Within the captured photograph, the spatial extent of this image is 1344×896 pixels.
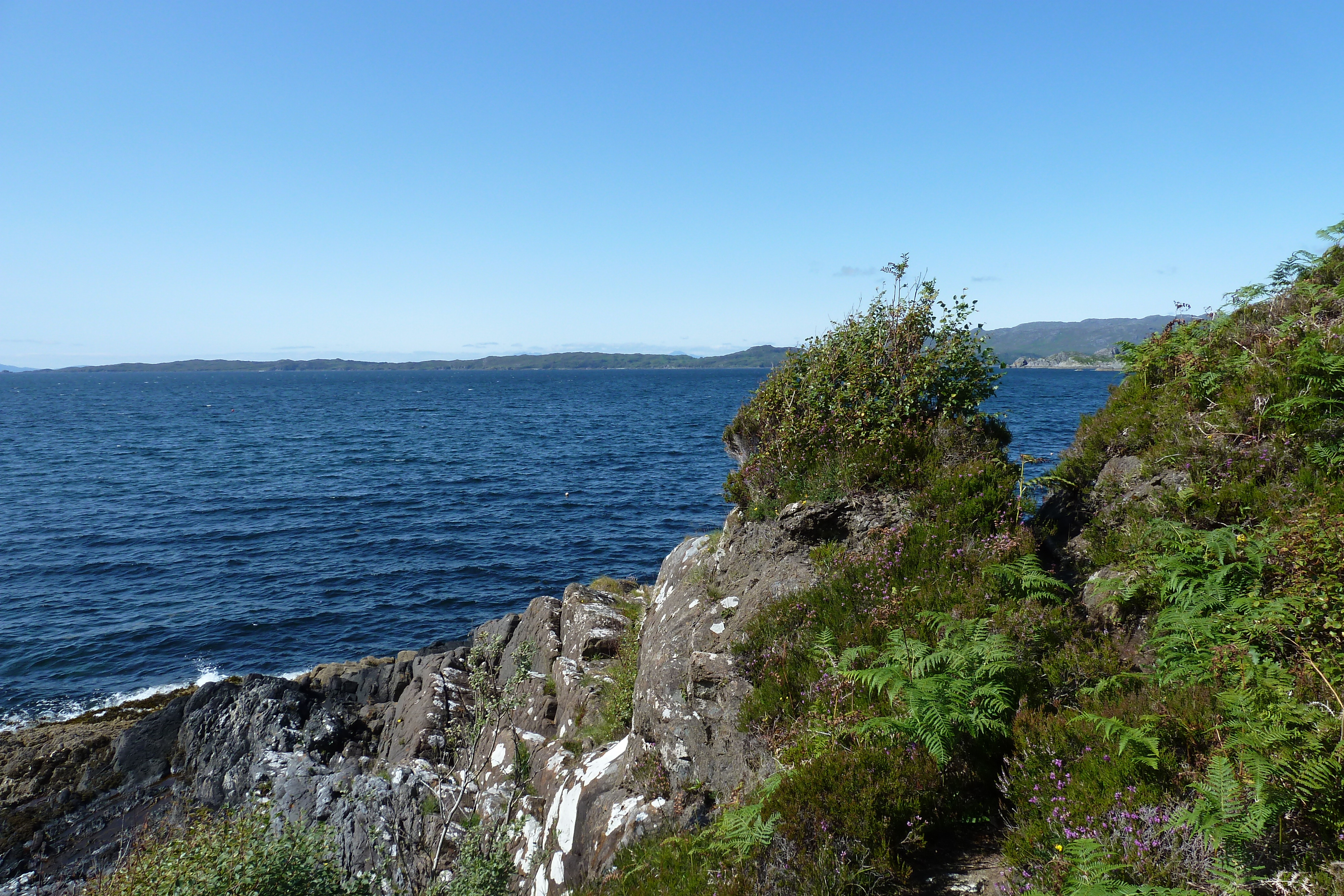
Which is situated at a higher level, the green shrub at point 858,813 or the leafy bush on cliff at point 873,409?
the leafy bush on cliff at point 873,409

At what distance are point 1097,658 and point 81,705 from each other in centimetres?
2827

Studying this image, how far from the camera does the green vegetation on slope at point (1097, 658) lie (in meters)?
4.74

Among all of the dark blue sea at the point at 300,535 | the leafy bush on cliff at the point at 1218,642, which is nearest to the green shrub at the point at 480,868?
the leafy bush on cliff at the point at 1218,642

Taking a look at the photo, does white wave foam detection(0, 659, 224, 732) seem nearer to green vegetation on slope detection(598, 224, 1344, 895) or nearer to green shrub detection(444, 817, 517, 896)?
green shrub detection(444, 817, 517, 896)

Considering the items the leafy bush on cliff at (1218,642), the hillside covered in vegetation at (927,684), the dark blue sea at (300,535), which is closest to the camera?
the leafy bush on cliff at (1218,642)

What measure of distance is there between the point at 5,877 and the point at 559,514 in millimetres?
28110

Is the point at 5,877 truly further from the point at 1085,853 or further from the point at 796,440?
the point at 1085,853

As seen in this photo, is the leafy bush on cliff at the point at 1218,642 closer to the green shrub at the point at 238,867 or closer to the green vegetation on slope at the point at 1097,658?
the green vegetation on slope at the point at 1097,658

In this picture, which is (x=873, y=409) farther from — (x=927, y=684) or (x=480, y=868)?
(x=480, y=868)

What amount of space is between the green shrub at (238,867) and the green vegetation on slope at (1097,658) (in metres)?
3.73

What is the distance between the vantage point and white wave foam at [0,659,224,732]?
67.5 ft

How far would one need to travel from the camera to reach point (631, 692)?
1198 cm

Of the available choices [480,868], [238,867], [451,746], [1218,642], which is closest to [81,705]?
[451,746]

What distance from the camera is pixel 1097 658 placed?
6.86 m
